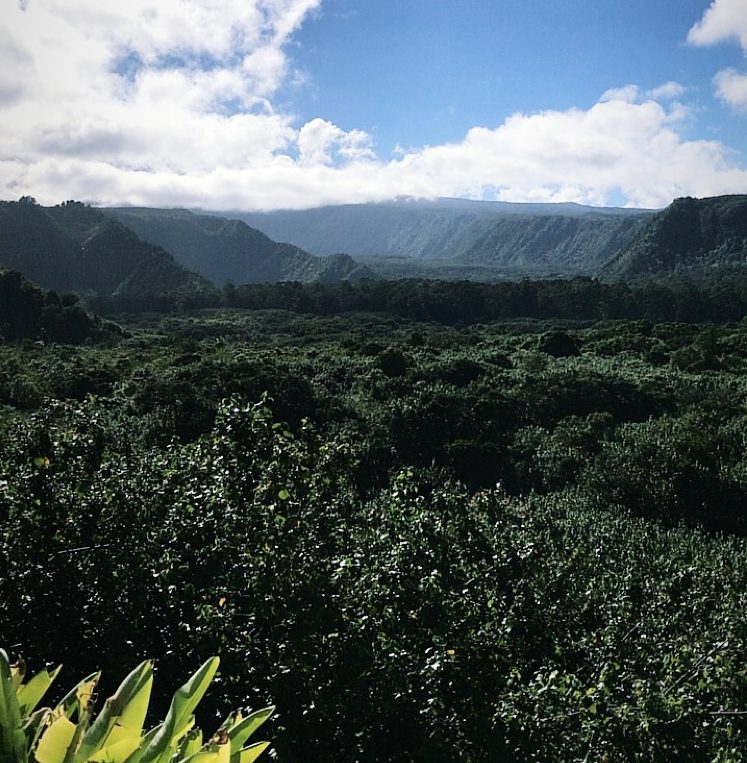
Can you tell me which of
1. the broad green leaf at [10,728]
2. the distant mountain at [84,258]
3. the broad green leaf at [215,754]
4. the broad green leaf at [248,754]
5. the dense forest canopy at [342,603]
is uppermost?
the distant mountain at [84,258]

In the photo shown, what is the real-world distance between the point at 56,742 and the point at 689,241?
14402 centimetres

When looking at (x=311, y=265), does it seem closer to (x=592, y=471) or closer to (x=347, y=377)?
(x=347, y=377)

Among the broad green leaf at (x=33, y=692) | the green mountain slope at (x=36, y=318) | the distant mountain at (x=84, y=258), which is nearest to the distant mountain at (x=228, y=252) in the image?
the distant mountain at (x=84, y=258)

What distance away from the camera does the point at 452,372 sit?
31969 mm

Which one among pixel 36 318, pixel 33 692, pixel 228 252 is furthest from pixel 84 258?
pixel 33 692

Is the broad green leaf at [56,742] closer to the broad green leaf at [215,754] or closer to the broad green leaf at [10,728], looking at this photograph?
the broad green leaf at [10,728]

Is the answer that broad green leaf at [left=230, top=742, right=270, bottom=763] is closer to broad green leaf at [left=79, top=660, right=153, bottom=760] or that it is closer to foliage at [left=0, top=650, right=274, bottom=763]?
foliage at [left=0, top=650, right=274, bottom=763]

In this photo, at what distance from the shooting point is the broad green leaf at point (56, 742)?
3.53 feet

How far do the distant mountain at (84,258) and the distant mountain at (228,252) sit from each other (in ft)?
161

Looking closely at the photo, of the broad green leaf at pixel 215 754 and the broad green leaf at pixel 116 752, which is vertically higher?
the broad green leaf at pixel 116 752

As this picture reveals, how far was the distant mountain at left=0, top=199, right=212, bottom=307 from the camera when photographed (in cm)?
9919

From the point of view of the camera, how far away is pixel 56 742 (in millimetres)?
1082

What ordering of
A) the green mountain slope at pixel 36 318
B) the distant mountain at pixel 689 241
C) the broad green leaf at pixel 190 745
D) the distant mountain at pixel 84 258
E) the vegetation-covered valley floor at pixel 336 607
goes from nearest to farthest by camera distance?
the broad green leaf at pixel 190 745 < the vegetation-covered valley floor at pixel 336 607 < the green mountain slope at pixel 36 318 < the distant mountain at pixel 84 258 < the distant mountain at pixel 689 241

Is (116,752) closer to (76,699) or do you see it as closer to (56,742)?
(56,742)
